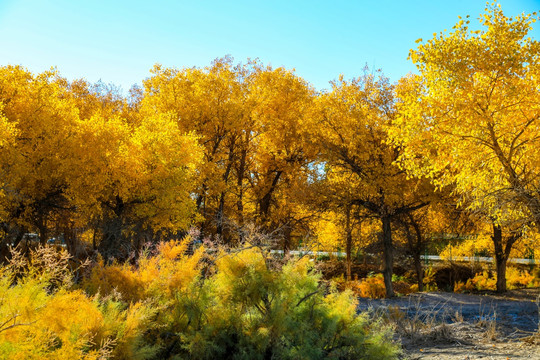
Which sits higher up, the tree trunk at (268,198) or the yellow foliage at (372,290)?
the tree trunk at (268,198)

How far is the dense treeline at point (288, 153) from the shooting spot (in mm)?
9969

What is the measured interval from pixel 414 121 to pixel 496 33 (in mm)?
2403

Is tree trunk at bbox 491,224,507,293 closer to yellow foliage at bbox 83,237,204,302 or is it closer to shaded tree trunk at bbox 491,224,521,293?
shaded tree trunk at bbox 491,224,521,293

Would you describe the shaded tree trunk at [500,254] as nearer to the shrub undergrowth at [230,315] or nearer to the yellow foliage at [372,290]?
the yellow foliage at [372,290]

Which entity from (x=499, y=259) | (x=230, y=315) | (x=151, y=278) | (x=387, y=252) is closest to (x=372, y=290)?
(x=387, y=252)

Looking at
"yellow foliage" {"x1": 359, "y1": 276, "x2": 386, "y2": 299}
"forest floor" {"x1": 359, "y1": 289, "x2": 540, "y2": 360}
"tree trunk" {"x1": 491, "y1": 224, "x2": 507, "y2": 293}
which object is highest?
"tree trunk" {"x1": 491, "y1": 224, "x2": 507, "y2": 293}

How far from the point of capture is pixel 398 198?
15922mm

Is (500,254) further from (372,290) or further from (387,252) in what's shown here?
(372,290)

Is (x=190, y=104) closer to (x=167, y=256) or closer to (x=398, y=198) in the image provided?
(x=398, y=198)

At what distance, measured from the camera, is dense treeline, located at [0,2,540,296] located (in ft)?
32.7

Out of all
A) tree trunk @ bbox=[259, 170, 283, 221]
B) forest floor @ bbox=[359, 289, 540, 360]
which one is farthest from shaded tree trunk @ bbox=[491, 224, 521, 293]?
tree trunk @ bbox=[259, 170, 283, 221]

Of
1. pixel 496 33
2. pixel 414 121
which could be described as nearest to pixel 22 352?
pixel 414 121

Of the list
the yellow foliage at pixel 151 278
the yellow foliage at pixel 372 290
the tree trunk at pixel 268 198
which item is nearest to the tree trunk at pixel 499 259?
the yellow foliage at pixel 372 290

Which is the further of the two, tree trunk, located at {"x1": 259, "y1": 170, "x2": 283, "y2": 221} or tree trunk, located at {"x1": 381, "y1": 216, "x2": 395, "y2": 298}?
tree trunk, located at {"x1": 259, "y1": 170, "x2": 283, "y2": 221}
